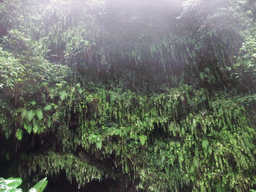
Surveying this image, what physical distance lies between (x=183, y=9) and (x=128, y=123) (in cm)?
459

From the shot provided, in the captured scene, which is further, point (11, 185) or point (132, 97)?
point (132, 97)

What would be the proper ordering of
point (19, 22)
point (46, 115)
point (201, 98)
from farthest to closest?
1. point (201, 98)
2. point (19, 22)
3. point (46, 115)

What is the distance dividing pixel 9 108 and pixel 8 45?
210 cm

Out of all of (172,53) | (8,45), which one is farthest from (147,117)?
(8,45)

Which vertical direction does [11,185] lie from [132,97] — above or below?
below

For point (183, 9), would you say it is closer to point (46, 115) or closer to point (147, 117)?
point (147, 117)

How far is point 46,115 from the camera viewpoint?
16.1 ft

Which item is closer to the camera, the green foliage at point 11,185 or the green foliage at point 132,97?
the green foliage at point 11,185

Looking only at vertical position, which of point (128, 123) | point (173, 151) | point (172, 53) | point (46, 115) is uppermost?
point (172, 53)

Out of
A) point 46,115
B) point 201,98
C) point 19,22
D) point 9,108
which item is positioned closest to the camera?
point 9,108

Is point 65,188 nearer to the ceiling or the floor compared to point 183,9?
nearer to the floor

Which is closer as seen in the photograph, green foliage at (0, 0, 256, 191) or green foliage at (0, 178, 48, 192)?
green foliage at (0, 178, 48, 192)

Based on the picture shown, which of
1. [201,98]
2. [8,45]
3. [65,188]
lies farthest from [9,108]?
[201,98]

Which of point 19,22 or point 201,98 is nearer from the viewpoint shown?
point 19,22
